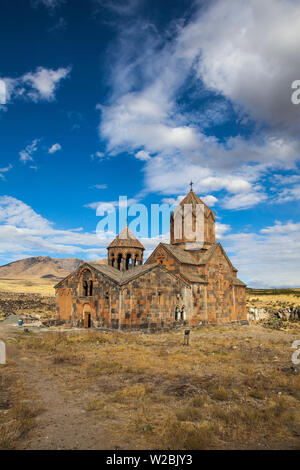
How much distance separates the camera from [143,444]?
5.23 m

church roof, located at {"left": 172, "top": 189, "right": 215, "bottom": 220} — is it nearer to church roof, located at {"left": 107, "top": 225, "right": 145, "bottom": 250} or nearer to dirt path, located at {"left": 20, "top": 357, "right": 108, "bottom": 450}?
church roof, located at {"left": 107, "top": 225, "right": 145, "bottom": 250}

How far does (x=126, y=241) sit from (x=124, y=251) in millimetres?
974

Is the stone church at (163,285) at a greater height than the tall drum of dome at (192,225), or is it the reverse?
the tall drum of dome at (192,225)

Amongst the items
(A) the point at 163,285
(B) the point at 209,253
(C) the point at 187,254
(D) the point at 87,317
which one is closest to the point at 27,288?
(D) the point at 87,317

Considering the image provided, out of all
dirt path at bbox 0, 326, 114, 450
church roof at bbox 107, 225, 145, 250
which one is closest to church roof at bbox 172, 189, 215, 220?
church roof at bbox 107, 225, 145, 250

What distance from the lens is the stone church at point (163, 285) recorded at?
2108cm

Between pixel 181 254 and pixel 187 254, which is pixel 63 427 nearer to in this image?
pixel 181 254

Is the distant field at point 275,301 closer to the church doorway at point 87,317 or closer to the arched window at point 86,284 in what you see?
the church doorway at point 87,317

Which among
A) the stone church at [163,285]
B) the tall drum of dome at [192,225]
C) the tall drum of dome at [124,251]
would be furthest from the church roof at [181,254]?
the tall drum of dome at [124,251]

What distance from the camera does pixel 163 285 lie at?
22.8 metres

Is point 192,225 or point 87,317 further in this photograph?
point 192,225

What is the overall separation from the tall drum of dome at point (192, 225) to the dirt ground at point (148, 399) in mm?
14945

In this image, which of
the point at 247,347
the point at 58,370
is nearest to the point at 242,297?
the point at 247,347
